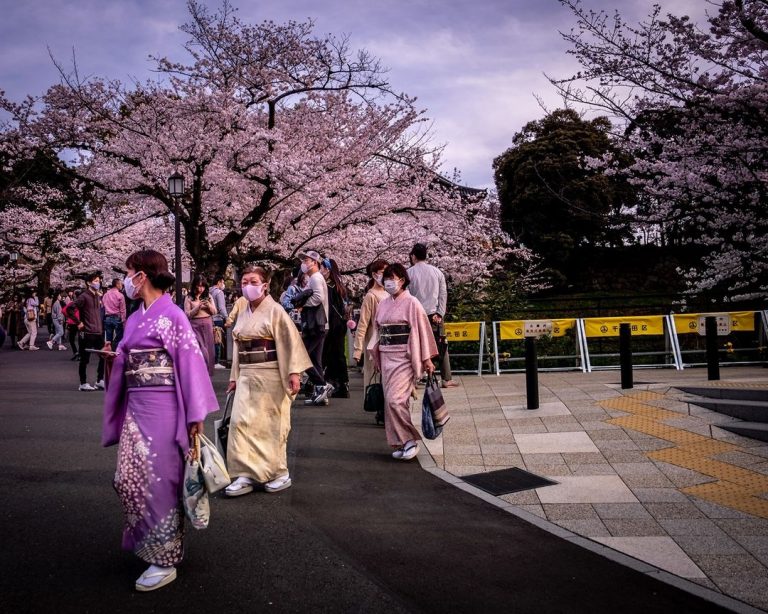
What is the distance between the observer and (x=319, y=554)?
388cm

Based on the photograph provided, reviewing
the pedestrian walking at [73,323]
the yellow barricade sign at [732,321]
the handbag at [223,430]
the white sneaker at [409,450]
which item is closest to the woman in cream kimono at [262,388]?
the handbag at [223,430]

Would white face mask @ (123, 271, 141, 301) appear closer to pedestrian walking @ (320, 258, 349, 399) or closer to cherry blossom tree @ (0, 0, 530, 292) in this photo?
pedestrian walking @ (320, 258, 349, 399)

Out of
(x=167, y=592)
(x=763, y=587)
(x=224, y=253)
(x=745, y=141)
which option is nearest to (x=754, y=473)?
(x=763, y=587)

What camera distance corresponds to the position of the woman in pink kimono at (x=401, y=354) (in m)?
6.35

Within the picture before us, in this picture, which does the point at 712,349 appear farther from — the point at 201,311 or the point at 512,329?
the point at 201,311

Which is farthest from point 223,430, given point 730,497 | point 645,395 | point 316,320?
point 645,395

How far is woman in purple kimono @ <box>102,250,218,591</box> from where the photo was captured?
11.5ft

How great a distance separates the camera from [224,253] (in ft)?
57.5

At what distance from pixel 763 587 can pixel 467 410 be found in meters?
5.51

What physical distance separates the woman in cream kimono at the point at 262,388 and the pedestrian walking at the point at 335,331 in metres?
4.38

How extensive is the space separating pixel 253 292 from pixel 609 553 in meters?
3.14

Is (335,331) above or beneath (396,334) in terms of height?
above

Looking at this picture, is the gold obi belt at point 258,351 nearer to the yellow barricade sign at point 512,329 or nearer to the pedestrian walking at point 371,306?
the pedestrian walking at point 371,306

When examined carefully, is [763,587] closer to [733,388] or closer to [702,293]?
A: [733,388]
